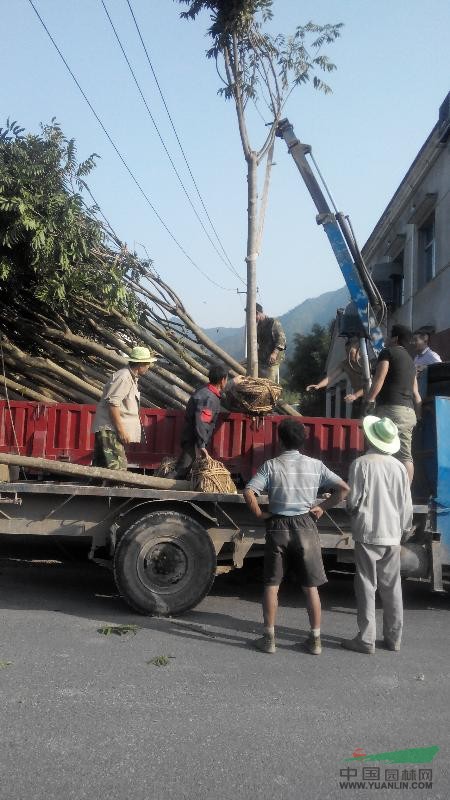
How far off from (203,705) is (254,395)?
3.41 metres

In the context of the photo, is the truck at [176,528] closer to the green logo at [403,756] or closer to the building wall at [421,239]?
the green logo at [403,756]

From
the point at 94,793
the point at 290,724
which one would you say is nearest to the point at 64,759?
the point at 94,793

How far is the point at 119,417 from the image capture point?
20.7 feet

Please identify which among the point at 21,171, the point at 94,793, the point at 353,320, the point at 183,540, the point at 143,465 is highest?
the point at 21,171

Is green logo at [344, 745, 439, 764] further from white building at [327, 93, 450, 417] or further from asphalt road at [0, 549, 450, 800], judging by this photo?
white building at [327, 93, 450, 417]

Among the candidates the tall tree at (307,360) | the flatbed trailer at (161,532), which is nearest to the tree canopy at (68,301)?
the flatbed trailer at (161,532)

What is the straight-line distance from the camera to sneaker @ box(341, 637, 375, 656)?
16.5 feet

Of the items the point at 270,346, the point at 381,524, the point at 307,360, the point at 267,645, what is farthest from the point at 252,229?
the point at 307,360

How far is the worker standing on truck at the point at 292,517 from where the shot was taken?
5.04m

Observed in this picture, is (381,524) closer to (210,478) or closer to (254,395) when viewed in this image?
(210,478)

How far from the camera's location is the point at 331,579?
7648 millimetres

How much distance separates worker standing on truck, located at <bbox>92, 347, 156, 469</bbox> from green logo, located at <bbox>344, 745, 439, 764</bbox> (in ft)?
11.7

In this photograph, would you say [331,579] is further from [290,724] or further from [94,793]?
[94,793]

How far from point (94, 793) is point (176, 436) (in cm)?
438
